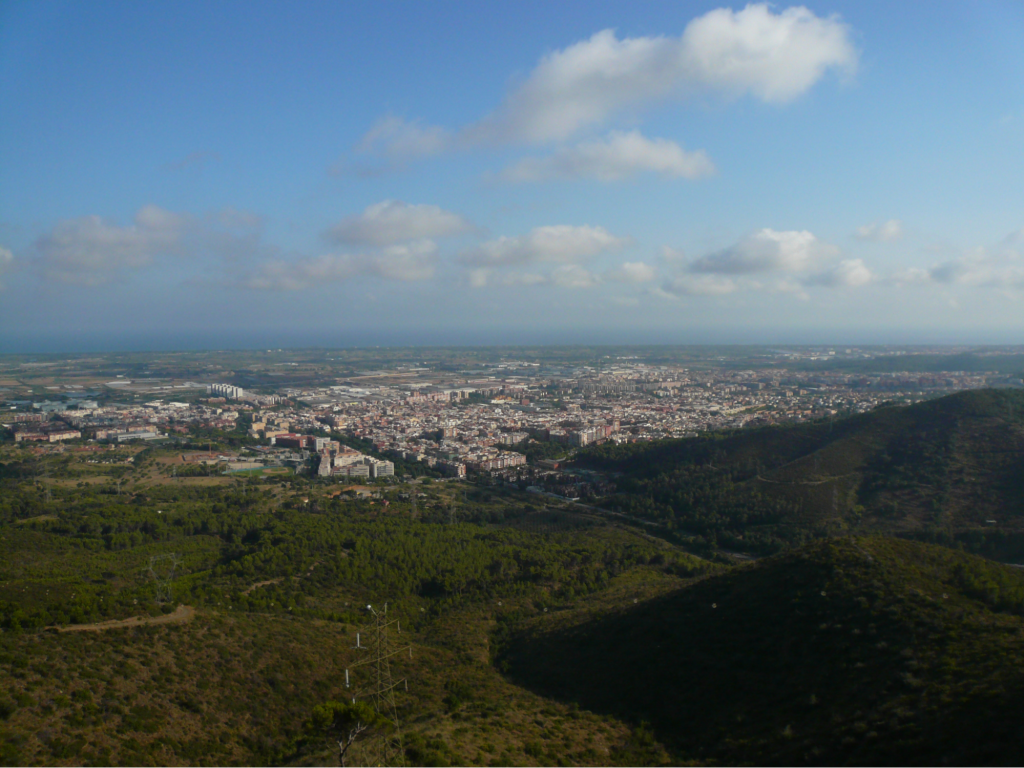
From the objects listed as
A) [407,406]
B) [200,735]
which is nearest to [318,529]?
[200,735]

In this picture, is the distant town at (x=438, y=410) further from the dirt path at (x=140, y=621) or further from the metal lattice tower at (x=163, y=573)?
the dirt path at (x=140, y=621)

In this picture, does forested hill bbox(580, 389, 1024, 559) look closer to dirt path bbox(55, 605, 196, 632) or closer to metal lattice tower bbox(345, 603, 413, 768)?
metal lattice tower bbox(345, 603, 413, 768)

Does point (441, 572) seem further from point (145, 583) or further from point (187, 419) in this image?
point (187, 419)

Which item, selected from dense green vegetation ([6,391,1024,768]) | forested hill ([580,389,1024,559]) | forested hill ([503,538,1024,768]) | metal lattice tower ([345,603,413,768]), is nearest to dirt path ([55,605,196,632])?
dense green vegetation ([6,391,1024,768])

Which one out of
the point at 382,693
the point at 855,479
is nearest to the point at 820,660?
the point at 382,693

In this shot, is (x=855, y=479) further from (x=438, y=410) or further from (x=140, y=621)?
(x=438, y=410)
